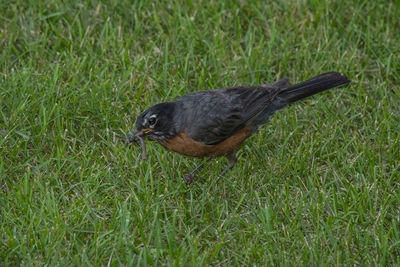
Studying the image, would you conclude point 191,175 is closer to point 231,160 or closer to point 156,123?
point 231,160

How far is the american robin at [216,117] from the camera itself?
220 inches

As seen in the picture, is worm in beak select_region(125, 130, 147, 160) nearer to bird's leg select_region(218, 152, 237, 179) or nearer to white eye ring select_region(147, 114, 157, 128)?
white eye ring select_region(147, 114, 157, 128)

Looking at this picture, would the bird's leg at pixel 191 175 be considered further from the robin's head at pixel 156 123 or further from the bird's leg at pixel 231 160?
the robin's head at pixel 156 123

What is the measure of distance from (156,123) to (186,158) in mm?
785

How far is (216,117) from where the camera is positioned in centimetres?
582

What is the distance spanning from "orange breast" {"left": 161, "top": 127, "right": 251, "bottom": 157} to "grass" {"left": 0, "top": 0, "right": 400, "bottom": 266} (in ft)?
0.72

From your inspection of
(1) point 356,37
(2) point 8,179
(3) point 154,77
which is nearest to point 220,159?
(3) point 154,77

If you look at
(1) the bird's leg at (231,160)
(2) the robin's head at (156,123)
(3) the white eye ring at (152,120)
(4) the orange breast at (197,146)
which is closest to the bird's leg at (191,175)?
(4) the orange breast at (197,146)

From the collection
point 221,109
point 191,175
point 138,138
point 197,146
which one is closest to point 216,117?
point 221,109

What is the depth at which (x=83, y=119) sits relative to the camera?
635 centimetres

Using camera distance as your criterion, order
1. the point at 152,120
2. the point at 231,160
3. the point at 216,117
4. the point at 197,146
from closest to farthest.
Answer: the point at 152,120, the point at 197,146, the point at 216,117, the point at 231,160

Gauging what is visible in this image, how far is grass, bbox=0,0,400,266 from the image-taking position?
4754mm

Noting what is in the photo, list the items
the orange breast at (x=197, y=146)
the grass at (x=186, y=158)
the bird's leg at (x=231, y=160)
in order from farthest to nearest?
the bird's leg at (x=231, y=160) < the orange breast at (x=197, y=146) < the grass at (x=186, y=158)

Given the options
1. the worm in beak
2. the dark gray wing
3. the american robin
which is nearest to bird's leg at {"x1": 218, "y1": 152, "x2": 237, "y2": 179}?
the american robin
